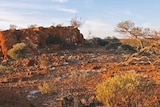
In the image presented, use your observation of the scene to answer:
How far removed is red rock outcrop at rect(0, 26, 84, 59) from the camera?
92.3 feet

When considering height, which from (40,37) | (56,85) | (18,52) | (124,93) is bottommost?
(56,85)

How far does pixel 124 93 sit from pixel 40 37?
19.5 m

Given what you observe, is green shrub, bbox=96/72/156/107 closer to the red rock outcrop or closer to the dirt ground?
the dirt ground

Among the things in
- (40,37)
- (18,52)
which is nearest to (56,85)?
(18,52)

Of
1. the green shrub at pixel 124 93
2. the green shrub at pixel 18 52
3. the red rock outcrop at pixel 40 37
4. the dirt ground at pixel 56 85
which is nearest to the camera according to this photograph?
the green shrub at pixel 124 93

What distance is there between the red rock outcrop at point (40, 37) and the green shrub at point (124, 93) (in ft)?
57.5

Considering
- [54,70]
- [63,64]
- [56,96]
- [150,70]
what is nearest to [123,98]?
[56,96]

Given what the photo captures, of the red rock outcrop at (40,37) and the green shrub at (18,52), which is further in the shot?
the red rock outcrop at (40,37)

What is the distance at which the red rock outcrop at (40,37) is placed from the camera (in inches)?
1107

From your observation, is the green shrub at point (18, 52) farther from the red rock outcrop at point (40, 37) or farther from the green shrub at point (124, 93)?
the green shrub at point (124, 93)

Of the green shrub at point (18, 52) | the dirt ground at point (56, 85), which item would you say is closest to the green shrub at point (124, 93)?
the dirt ground at point (56, 85)

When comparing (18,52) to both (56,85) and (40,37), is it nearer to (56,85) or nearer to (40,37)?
(40,37)

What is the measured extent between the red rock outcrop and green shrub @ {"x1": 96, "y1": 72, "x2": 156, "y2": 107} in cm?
1751

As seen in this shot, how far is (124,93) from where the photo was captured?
33.2ft
